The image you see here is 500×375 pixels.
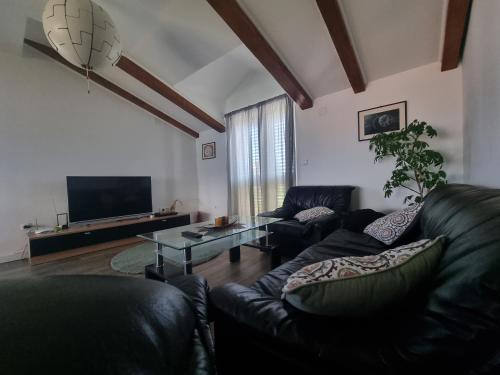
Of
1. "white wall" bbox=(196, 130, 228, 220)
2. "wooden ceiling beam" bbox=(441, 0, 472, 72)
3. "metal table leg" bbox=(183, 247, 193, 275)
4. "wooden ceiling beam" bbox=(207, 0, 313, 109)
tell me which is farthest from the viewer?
"white wall" bbox=(196, 130, 228, 220)

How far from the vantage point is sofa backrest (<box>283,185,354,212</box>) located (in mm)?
3012

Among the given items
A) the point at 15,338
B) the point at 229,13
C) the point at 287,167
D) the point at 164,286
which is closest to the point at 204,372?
the point at 164,286

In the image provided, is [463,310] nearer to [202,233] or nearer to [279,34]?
[202,233]

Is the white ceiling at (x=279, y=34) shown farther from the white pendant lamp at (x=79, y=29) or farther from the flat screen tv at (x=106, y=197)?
the flat screen tv at (x=106, y=197)

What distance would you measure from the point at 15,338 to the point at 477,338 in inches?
32.3

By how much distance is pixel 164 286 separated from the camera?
0.54 metres

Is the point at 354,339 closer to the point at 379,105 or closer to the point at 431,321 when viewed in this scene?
the point at 431,321

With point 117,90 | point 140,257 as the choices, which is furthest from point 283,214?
point 117,90

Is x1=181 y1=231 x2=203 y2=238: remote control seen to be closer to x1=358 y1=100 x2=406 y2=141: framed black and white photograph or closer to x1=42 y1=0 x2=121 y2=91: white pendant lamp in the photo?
x1=42 y1=0 x2=121 y2=91: white pendant lamp

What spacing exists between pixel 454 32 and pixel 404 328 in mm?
2902

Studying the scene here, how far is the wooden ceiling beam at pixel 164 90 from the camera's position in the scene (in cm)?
326

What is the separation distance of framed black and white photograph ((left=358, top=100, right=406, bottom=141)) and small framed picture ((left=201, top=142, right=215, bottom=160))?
9.92 ft

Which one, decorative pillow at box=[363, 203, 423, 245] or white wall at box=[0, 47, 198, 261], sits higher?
white wall at box=[0, 47, 198, 261]

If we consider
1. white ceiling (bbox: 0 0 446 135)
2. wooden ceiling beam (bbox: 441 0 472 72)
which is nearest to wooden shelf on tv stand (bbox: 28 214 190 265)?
white ceiling (bbox: 0 0 446 135)
